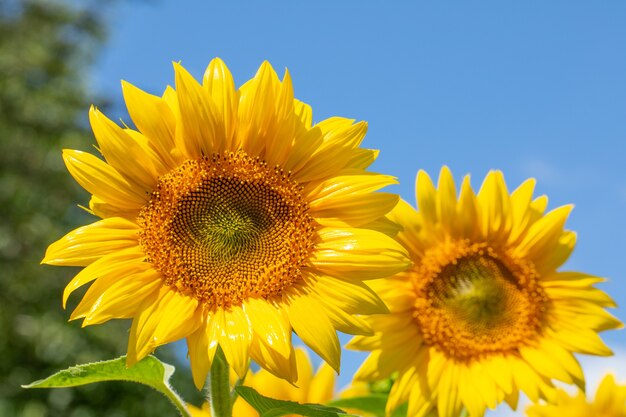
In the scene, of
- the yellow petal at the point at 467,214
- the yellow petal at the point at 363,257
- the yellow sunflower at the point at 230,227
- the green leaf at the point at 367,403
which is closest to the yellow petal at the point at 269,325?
the yellow sunflower at the point at 230,227

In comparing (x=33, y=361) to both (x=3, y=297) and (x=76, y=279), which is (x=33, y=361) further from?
(x=76, y=279)

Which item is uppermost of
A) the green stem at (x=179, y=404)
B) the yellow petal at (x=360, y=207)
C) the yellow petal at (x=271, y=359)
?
the yellow petal at (x=360, y=207)

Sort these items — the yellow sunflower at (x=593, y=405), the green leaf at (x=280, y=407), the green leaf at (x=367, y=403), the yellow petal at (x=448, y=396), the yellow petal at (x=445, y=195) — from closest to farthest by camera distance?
the green leaf at (x=280, y=407) < the green leaf at (x=367, y=403) < the yellow petal at (x=448, y=396) < the yellow petal at (x=445, y=195) < the yellow sunflower at (x=593, y=405)

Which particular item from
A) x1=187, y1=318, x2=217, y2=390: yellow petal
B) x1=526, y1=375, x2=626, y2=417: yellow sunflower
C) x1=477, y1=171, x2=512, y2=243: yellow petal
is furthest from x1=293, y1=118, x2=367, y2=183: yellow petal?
x1=526, y1=375, x2=626, y2=417: yellow sunflower

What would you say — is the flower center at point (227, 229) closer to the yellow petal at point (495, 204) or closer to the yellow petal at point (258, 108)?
the yellow petal at point (258, 108)

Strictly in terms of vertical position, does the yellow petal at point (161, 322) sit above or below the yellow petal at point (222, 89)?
below

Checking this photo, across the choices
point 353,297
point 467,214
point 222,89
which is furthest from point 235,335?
point 467,214

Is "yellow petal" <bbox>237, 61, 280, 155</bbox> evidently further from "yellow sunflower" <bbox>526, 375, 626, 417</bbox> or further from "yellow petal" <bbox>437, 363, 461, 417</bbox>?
"yellow sunflower" <bbox>526, 375, 626, 417</bbox>
